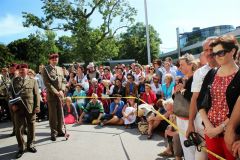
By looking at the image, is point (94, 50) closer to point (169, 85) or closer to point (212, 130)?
point (169, 85)

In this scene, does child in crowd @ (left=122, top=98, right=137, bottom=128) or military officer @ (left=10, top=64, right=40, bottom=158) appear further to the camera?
child in crowd @ (left=122, top=98, right=137, bottom=128)

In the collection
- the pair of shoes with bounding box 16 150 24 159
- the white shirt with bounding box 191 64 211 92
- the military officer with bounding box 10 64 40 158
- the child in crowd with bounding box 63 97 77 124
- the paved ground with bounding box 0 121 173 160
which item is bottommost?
the paved ground with bounding box 0 121 173 160

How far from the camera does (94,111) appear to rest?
32.5 feet

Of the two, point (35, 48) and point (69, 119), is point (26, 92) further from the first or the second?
point (35, 48)

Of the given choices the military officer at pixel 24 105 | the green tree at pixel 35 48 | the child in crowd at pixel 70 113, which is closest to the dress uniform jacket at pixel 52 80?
the military officer at pixel 24 105

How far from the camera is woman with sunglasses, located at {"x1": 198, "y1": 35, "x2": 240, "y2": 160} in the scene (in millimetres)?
2602

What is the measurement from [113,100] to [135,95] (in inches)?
35.1

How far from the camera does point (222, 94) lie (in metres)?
2.66

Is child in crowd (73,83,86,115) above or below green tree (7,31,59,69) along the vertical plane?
below

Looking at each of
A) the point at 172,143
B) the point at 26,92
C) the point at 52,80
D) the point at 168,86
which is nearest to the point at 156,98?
the point at 168,86

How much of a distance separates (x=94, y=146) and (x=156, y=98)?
2.93 meters

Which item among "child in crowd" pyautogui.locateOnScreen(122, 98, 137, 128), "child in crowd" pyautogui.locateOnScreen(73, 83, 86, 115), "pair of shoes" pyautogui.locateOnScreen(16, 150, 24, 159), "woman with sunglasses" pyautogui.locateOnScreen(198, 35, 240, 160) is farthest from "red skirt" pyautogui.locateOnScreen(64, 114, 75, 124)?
"woman with sunglasses" pyautogui.locateOnScreen(198, 35, 240, 160)

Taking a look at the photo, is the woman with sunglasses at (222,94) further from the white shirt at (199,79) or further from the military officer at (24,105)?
the military officer at (24,105)

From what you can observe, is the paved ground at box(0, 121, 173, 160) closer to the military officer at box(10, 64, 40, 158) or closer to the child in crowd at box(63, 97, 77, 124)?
the military officer at box(10, 64, 40, 158)
